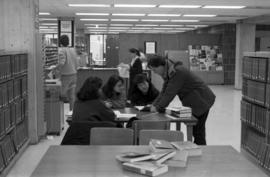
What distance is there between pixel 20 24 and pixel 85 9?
5.05 m

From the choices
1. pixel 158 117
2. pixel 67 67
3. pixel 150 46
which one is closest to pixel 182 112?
pixel 158 117

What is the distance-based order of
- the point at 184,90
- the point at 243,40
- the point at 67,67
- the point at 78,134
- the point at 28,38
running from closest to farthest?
the point at 78,134
the point at 184,90
the point at 28,38
the point at 67,67
the point at 243,40

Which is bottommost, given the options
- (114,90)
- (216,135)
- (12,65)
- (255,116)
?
(216,135)

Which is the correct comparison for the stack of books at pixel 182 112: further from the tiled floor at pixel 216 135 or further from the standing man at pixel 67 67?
the standing man at pixel 67 67

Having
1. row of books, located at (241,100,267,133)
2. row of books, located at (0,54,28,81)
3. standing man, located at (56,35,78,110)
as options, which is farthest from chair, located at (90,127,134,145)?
standing man, located at (56,35,78,110)

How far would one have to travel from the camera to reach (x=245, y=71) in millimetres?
6109

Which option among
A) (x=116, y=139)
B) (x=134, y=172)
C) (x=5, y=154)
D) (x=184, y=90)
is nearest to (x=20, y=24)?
(x=5, y=154)

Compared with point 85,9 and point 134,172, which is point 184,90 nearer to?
point 134,172

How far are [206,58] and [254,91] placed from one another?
12594 millimetres

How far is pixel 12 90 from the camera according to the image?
554cm

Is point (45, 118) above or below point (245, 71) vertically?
below

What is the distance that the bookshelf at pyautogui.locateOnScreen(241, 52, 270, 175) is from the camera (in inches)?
205

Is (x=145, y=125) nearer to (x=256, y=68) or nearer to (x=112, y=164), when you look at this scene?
(x=112, y=164)

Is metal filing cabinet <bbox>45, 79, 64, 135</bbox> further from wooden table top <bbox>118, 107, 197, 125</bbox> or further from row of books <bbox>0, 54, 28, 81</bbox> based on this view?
wooden table top <bbox>118, 107, 197, 125</bbox>
